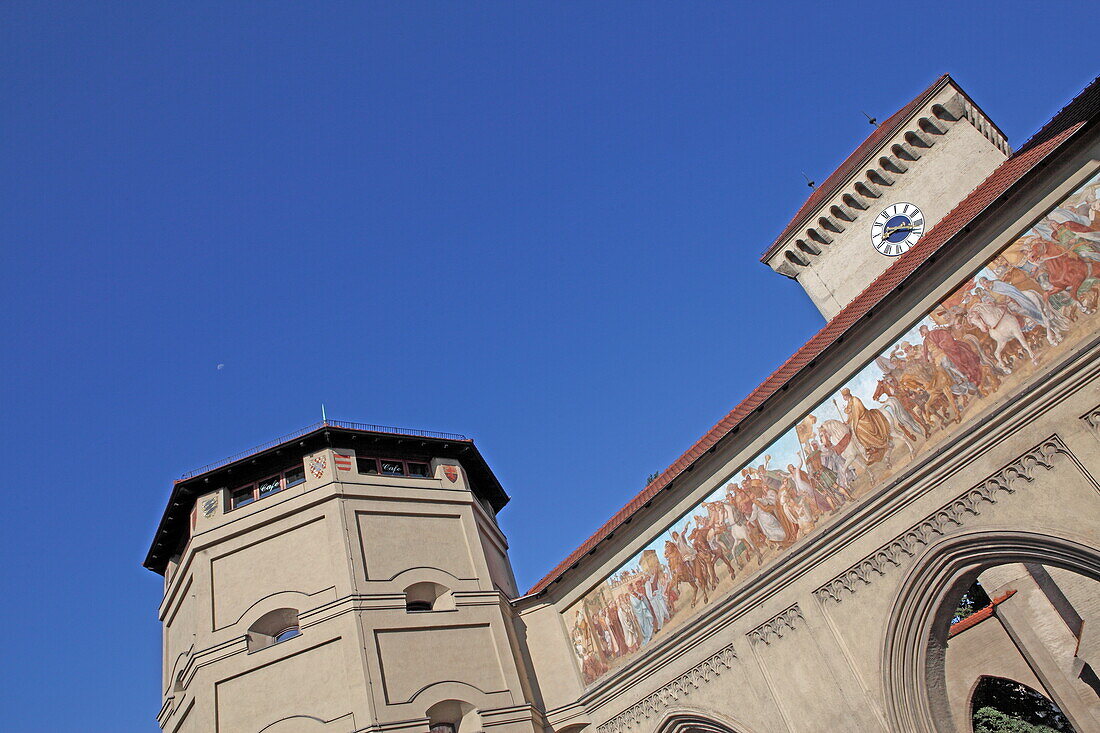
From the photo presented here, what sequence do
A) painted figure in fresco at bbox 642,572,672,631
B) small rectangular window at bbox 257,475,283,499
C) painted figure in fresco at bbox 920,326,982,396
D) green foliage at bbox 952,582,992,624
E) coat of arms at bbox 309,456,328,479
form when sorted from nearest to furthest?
painted figure in fresco at bbox 920,326,982,396 < painted figure in fresco at bbox 642,572,672,631 < coat of arms at bbox 309,456,328,479 < small rectangular window at bbox 257,475,283,499 < green foliage at bbox 952,582,992,624

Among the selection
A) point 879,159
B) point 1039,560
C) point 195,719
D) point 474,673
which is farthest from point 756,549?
point 879,159

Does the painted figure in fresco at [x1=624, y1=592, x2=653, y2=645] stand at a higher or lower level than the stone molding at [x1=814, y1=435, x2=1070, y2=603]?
higher

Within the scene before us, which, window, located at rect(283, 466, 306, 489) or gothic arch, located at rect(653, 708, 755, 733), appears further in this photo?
window, located at rect(283, 466, 306, 489)

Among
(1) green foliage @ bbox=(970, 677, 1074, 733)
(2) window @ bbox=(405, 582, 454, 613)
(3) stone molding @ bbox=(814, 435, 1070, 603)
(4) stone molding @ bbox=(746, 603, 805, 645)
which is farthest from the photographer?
(1) green foliage @ bbox=(970, 677, 1074, 733)

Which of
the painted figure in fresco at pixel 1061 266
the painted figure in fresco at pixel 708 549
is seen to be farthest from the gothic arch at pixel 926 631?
the painted figure in fresco at pixel 1061 266

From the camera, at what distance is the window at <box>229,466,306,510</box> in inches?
798

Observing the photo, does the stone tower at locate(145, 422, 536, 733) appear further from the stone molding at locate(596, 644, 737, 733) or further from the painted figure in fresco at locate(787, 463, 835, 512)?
the painted figure in fresco at locate(787, 463, 835, 512)

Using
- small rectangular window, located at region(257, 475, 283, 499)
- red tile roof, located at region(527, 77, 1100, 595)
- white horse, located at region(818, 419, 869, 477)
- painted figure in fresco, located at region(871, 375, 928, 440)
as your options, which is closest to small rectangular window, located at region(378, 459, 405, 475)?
small rectangular window, located at region(257, 475, 283, 499)

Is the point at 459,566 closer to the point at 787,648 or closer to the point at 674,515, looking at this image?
the point at 674,515

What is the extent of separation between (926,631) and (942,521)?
189 cm

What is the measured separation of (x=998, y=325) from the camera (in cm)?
1312

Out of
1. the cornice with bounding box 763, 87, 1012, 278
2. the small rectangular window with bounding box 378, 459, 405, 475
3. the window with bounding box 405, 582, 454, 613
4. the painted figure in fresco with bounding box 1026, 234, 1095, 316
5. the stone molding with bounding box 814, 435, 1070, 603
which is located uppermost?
the cornice with bounding box 763, 87, 1012, 278

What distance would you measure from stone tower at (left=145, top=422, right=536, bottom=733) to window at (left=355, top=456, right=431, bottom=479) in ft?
0.13

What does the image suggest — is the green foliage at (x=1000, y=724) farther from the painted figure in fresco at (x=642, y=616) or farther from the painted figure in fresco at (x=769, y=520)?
the painted figure in fresco at (x=769, y=520)
